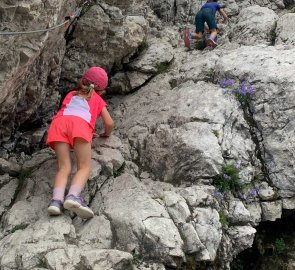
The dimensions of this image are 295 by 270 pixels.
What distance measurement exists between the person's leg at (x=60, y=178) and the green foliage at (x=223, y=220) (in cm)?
237

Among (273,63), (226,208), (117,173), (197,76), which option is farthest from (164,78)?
(226,208)

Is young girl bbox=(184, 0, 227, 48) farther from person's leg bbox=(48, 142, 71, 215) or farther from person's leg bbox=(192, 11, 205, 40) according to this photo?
person's leg bbox=(48, 142, 71, 215)

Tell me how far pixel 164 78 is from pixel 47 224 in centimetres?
488

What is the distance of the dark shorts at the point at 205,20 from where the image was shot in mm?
10688

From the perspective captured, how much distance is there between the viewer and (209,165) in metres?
6.43

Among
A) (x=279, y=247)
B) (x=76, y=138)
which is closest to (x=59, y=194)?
(x=76, y=138)

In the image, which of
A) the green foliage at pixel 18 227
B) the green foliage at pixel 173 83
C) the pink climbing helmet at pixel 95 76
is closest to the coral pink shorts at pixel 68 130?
the pink climbing helmet at pixel 95 76

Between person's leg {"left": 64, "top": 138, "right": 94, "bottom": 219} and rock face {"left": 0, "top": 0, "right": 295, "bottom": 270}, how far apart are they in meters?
0.25

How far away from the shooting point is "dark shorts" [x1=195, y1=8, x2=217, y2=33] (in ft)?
35.1

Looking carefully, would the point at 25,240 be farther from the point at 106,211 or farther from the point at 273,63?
the point at 273,63

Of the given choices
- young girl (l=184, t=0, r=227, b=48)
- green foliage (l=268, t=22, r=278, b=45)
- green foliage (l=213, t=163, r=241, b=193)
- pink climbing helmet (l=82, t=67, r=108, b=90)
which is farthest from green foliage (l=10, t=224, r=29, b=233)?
green foliage (l=268, t=22, r=278, b=45)

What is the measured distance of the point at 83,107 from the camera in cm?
665

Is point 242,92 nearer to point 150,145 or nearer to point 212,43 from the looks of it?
point 150,145

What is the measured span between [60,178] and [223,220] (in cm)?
251
